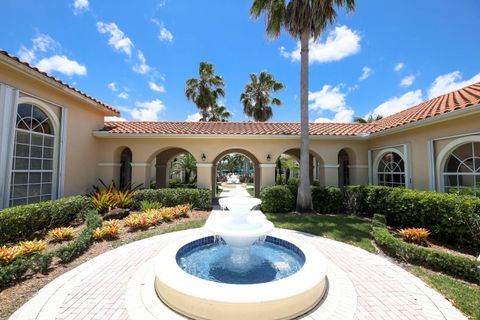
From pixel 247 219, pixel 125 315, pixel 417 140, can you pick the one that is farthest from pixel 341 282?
pixel 417 140

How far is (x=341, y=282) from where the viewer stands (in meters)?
4.84

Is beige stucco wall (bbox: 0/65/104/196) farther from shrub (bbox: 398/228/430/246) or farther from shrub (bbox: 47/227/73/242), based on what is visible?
shrub (bbox: 398/228/430/246)

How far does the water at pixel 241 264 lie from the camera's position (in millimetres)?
4828

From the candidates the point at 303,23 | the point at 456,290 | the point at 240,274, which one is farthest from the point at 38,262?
the point at 303,23

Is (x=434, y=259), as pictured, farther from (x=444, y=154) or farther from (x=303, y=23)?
(x=303, y=23)

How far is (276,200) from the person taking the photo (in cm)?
1202

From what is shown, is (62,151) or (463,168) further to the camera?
(62,151)

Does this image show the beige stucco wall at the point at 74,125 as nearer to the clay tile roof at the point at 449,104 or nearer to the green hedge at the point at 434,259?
the green hedge at the point at 434,259

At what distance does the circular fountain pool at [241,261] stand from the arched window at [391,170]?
9.27 metres

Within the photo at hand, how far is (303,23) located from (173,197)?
11395mm

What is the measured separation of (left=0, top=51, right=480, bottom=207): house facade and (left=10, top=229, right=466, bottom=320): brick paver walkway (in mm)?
5136

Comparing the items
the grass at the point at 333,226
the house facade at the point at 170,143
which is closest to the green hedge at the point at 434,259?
the grass at the point at 333,226

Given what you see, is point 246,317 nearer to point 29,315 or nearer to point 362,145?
point 29,315

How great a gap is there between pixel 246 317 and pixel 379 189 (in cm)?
999
